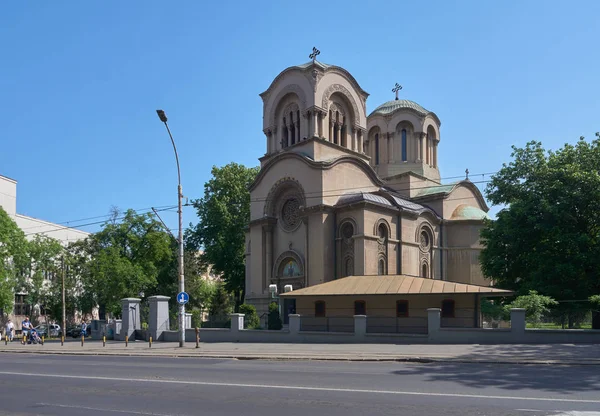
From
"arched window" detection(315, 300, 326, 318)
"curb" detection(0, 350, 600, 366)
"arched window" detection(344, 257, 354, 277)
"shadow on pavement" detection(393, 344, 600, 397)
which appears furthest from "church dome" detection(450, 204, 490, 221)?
"curb" detection(0, 350, 600, 366)

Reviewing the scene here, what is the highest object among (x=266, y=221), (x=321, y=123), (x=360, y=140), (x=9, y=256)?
(x=321, y=123)

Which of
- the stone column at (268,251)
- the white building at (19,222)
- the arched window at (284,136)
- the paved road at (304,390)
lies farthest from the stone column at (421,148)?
the paved road at (304,390)

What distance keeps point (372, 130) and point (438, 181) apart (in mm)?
7161

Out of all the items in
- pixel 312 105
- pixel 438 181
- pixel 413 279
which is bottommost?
pixel 413 279

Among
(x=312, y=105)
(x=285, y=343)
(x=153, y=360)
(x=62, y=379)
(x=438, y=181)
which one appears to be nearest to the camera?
(x=62, y=379)

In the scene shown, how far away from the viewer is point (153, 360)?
2102 cm

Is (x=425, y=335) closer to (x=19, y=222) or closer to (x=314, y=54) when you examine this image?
(x=314, y=54)

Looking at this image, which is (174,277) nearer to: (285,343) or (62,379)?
(285,343)

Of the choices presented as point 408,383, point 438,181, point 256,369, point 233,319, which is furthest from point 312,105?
point 408,383

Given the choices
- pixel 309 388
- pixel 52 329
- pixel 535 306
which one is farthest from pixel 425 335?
pixel 52 329

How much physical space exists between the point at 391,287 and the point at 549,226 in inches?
364

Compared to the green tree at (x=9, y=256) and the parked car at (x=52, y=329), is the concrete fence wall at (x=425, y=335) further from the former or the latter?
the parked car at (x=52, y=329)

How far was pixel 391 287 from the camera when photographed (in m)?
→ 30.4

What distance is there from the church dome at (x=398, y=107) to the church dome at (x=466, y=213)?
29.6 feet
